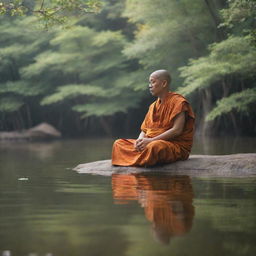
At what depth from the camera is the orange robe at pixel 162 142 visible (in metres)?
8.12

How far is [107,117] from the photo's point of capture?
3241 centimetres

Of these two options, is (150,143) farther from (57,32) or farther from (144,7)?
(57,32)

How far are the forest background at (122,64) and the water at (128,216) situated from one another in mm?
12232

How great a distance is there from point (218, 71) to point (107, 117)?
13.7 m

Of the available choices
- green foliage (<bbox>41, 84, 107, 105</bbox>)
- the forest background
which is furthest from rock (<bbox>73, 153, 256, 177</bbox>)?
green foliage (<bbox>41, 84, 107, 105</bbox>)

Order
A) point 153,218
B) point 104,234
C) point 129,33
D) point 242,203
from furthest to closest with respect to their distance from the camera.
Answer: point 129,33, point 242,203, point 153,218, point 104,234

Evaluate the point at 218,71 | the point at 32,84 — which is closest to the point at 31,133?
the point at 32,84

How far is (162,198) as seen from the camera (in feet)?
18.1

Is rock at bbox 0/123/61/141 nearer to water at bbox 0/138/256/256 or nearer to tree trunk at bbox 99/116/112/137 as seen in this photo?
tree trunk at bbox 99/116/112/137

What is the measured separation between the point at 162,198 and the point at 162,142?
103 inches

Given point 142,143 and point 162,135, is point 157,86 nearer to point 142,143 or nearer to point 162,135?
point 162,135

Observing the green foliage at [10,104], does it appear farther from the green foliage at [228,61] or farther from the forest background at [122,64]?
the green foliage at [228,61]

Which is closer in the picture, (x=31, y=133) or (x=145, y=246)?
(x=145, y=246)

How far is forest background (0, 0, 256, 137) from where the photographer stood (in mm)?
21981
